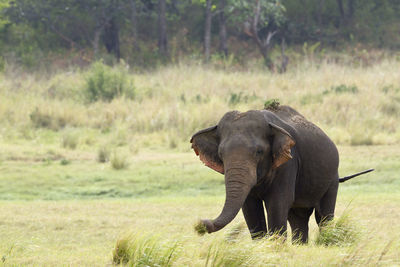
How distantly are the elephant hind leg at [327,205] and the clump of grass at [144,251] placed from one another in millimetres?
2194

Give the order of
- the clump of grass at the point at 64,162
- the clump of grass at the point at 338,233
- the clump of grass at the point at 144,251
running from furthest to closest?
the clump of grass at the point at 64,162, the clump of grass at the point at 338,233, the clump of grass at the point at 144,251

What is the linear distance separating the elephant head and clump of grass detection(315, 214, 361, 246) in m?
1.33

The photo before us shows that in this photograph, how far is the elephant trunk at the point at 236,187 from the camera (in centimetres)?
642

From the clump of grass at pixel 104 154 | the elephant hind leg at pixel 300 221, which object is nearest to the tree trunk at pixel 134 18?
the clump of grass at pixel 104 154

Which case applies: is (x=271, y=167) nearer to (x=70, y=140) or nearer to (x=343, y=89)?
(x=70, y=140)

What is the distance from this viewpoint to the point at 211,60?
35812 mm

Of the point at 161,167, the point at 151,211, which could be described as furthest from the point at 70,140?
the point at 151,211

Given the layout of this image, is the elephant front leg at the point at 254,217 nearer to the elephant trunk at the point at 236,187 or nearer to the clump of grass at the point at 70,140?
the elephant trunk at the point at 236,187

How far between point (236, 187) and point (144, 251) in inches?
38.8

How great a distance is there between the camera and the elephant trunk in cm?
642

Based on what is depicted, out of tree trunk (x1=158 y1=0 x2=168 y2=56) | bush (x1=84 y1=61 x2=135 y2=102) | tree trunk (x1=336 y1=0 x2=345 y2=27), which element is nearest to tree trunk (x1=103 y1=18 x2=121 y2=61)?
tree trunk (x1=158 y1=0 x2=168 y2=56)

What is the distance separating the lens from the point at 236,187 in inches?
260

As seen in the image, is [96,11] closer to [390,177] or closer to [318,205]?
[390,177]

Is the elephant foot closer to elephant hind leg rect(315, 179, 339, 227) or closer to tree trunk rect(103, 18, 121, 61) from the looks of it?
elephant hind leg rect(315, 179, 339, 227)
